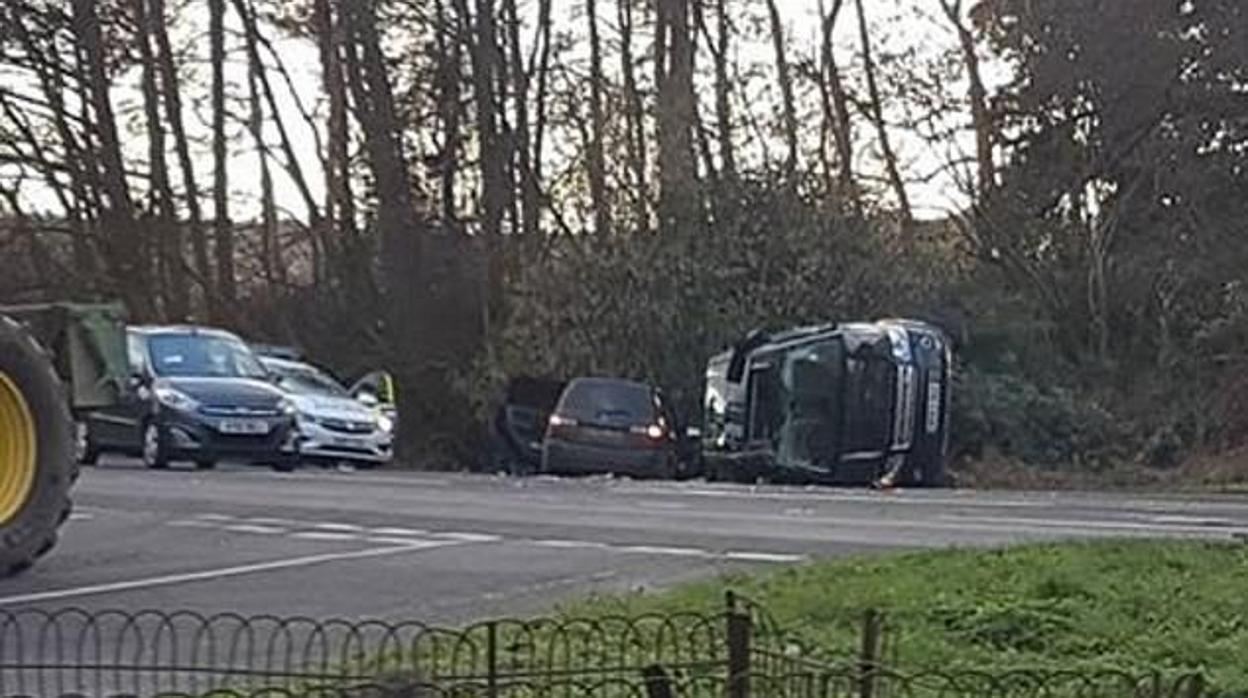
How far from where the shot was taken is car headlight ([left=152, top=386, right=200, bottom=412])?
30.8m

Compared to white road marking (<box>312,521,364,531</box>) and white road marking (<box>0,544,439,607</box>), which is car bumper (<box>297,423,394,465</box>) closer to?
white road marking (<box>312,521,364,531</box>)

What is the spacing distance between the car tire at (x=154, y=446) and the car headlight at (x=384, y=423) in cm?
642

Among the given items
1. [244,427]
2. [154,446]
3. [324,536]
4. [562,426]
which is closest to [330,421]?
[562,426]

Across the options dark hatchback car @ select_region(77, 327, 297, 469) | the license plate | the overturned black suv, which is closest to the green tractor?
dark hatchback car @ select_region(77, 327, 297, 469)

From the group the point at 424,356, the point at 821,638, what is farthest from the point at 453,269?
the point at 821,638

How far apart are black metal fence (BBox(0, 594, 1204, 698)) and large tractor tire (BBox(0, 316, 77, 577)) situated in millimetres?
1655

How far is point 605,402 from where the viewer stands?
36.5 meters

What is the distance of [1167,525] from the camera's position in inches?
772

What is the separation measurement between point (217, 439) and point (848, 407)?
781cm

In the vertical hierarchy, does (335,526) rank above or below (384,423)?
below

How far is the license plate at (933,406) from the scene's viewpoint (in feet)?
108

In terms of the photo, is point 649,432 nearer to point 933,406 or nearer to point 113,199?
point 933,406

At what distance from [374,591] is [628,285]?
27.9 meters

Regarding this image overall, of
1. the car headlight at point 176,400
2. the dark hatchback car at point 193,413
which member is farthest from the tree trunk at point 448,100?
the car headlight at point 176,400
